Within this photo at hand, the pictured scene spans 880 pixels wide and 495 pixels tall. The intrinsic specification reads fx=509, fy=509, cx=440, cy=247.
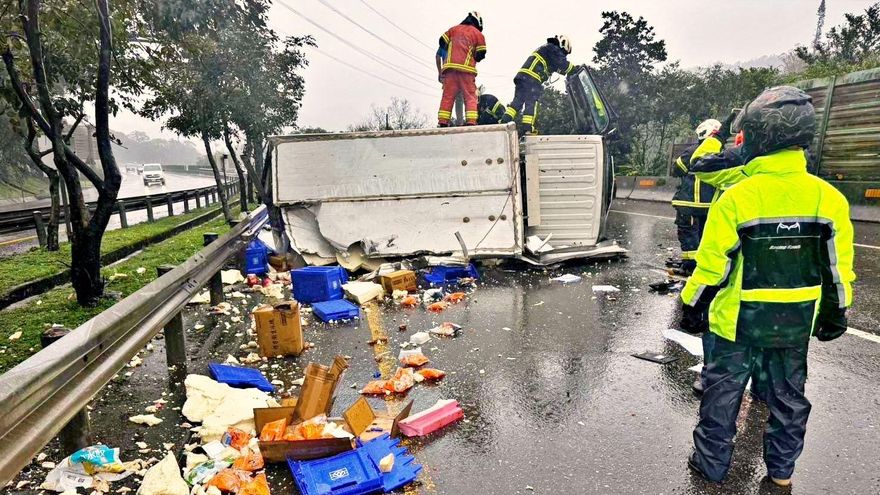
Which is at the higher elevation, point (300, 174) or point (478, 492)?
point (300, 174)

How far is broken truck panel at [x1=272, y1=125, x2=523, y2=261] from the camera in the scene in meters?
7.14

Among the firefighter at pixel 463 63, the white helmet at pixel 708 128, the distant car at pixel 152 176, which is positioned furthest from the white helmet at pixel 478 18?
the distant car at pixel 152 176

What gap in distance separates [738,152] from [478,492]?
9.51 ft

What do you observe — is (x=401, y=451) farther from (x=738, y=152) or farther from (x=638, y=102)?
(x=638, y=102)

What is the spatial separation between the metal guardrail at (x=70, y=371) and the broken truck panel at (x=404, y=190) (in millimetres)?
3538

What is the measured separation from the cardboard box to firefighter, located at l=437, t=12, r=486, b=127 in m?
6.24

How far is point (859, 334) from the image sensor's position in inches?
161

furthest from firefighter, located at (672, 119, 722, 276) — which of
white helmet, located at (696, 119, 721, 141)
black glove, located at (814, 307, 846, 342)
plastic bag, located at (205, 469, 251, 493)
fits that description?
plastic bag, located at (205, 469, 251, 493)

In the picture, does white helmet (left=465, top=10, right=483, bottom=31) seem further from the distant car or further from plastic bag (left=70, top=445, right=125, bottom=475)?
the distant car

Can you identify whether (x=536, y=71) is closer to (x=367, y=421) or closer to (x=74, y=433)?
(x=367, y=421)

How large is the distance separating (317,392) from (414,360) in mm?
A: 1066

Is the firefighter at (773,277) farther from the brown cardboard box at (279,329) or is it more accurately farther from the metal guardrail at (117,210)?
the metal guardrail at (117,210)

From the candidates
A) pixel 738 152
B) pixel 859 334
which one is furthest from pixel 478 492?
pixel 859 334

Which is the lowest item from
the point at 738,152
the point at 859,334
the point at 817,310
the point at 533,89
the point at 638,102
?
the point at 859,334
